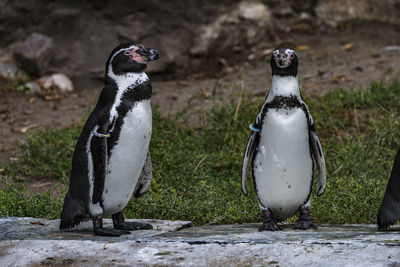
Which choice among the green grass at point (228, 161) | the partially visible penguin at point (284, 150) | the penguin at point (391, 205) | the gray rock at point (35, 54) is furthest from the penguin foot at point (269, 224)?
the gray rock at point (35, 54)

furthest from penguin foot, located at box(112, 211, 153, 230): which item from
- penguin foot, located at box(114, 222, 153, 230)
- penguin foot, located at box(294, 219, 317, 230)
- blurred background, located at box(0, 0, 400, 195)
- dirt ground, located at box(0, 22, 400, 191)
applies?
blurred background, located at box(0, 0, 400, 195)

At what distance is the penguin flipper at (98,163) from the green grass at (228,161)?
104cm

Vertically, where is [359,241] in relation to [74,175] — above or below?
below

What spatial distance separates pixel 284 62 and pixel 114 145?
0.91 metres

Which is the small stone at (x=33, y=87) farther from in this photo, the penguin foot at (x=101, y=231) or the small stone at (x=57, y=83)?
the penguin foot at (x=101, y=231)

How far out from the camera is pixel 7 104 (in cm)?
786

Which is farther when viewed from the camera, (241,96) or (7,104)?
(7,104)

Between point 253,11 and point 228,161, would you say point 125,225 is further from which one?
point 253,11

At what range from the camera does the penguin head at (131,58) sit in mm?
3334

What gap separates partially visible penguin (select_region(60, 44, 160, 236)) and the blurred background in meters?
4.40

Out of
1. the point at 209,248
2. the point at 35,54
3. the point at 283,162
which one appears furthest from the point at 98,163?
the point at 35,54

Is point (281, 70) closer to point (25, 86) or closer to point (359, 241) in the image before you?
point (359, 241)

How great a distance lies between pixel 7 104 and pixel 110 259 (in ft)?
17.3

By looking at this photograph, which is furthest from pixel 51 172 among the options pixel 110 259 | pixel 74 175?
pixel 110 259
